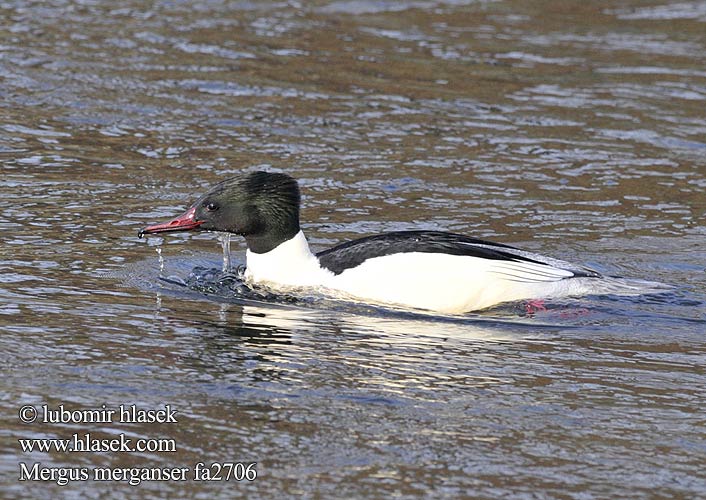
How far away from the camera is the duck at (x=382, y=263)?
8.57 metres

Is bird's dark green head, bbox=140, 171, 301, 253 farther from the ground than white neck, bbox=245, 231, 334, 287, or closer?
farther from the ground

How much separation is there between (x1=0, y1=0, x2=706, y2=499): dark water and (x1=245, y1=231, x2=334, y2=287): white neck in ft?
0.85

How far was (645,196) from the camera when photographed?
37.9 ft

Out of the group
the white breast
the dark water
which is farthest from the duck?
the dark water

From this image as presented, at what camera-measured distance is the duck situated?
857 centimetres

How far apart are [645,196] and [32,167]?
5.32 metres

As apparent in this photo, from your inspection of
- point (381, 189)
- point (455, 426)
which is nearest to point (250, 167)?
point (381, 189)

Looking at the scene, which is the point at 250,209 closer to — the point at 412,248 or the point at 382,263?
the point at 382,263

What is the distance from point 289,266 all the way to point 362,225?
1785 mm

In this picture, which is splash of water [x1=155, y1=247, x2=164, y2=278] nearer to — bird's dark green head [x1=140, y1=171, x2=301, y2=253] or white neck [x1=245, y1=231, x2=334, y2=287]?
bird's dark green head [x1=140, y1=171, x2=301, y2=253]

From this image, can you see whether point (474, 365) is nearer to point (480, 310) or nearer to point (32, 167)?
point (480, 310)

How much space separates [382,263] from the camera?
336 inches

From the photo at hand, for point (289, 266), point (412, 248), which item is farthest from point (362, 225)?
point (412, 248)

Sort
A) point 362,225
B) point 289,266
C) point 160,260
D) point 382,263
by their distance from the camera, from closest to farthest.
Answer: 1. point 382,263
2. point 289,266
3. point 160,260
4. point 362,225
